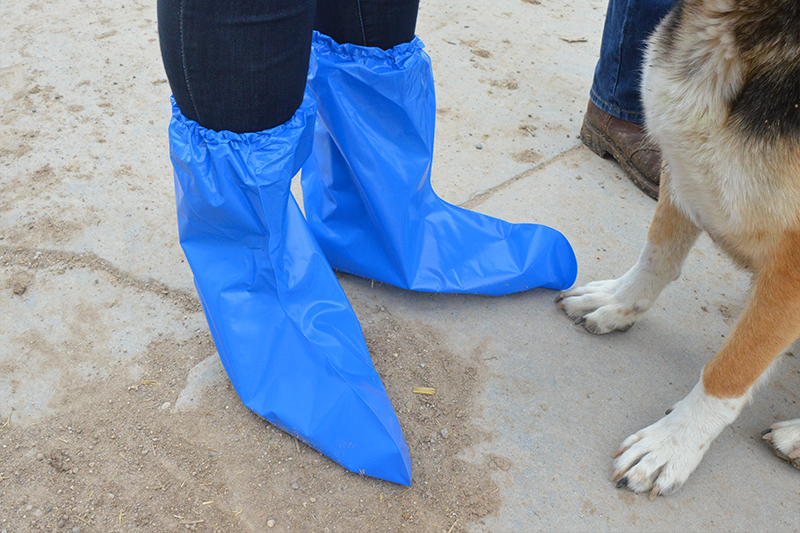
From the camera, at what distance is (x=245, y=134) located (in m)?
1.25

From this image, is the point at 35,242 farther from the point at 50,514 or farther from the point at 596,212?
the point at 596,212

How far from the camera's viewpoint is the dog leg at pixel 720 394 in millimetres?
1240

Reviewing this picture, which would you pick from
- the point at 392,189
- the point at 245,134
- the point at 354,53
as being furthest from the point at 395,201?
the point at 245,134

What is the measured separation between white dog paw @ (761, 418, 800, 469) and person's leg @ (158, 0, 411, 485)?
38.9 inches

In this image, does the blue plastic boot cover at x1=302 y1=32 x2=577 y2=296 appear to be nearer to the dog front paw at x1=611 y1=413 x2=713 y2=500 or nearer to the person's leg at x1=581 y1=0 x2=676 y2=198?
the dog front paw at x1=611 y1=413 x2=713 y2=500

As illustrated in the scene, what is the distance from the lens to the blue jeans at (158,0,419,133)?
3.64 feet

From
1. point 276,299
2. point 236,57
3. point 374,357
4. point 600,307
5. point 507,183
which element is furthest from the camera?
point 507,183

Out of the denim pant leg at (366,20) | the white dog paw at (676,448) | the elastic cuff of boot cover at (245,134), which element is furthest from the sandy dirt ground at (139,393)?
the denim pant leg at (366,20)

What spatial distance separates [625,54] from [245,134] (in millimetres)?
1840

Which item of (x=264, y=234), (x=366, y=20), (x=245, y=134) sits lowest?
(x=264, y=234)

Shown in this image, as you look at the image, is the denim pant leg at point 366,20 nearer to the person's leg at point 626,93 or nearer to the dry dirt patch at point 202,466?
the dry dirt patch at point 202,466

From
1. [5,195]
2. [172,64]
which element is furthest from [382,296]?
[5,195]

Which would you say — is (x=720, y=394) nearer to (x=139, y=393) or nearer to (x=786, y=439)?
(x=786, y=439)

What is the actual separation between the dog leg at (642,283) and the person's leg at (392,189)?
0.40ft
